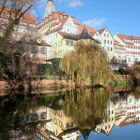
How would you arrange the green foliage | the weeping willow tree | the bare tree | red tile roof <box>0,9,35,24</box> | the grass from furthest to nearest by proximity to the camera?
the grass, the green foliage, the weeping willow tree, red tile roof <box>0,9,35,24</box>, the bare tree

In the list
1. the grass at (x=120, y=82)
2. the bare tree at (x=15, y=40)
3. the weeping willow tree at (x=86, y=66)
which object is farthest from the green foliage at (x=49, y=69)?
the grass at (x=120, y=82)

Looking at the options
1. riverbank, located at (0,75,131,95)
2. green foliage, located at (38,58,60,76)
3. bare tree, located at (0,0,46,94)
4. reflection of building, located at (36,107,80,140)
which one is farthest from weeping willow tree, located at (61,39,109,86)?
reflection of building, located at (36,107,80,140)

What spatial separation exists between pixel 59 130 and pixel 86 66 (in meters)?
26.1

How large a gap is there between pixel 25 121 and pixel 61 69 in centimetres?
2528

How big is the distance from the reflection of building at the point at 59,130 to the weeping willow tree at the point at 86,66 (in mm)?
22146

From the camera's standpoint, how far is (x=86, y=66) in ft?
130

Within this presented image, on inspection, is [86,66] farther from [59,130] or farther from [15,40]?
[59,130]

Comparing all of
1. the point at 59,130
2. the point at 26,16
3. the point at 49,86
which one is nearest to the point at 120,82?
the point at 49,86

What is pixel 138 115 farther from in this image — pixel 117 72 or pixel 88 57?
pixel 117 72

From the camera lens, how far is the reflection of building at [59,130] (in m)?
Result: 12.2

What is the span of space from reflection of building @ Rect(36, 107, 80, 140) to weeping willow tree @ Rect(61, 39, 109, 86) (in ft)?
72.7

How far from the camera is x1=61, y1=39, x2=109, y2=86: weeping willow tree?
130 ft

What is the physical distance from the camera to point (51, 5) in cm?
10919

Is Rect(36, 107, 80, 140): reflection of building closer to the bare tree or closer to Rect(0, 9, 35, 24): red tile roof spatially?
the bare tree
